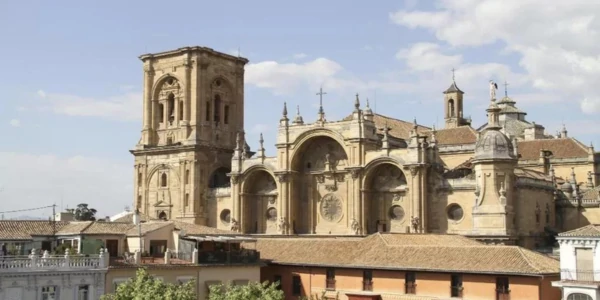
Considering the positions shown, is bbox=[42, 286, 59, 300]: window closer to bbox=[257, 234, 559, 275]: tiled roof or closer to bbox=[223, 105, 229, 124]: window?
bbox=[257, 234, 559, 275]: tiled roof

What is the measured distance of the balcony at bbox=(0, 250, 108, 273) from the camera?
40188mm

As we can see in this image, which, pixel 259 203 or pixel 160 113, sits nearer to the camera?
pixel 259 203

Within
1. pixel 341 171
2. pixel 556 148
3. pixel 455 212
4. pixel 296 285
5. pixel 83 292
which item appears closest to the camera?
pixel 83 292

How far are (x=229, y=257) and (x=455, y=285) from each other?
13.4 meters

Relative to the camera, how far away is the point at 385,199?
2596 inches

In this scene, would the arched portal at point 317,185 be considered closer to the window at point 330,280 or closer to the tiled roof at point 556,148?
the window at point 330,280

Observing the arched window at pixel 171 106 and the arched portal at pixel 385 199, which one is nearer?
the arched portal at pixel 385 199

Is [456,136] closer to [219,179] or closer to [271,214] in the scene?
[271,214]

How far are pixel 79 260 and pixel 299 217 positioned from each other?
30153 mm

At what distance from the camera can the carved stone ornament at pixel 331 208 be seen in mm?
68562

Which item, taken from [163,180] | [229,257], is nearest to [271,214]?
[163,180]

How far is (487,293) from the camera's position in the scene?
147 ft

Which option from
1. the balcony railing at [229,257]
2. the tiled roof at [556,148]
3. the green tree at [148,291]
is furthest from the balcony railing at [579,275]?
the tiled roof at [556,148]

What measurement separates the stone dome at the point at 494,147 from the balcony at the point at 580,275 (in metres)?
16.4
